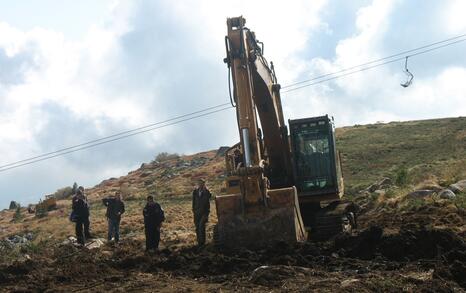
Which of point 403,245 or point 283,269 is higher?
point 403,245

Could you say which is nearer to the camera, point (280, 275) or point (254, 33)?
point (280, 275)

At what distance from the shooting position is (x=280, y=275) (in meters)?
9.46

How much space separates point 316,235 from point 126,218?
15.6 metres

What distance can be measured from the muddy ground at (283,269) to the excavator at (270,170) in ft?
2.09

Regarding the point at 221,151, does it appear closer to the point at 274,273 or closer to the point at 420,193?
the point at 420,193

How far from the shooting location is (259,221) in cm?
1234

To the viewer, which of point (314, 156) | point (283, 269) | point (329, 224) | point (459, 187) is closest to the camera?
point (283, 269)

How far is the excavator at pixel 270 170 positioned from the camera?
40.4ft

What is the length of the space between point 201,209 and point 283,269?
5776 mm

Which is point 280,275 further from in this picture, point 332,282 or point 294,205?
point 294,205

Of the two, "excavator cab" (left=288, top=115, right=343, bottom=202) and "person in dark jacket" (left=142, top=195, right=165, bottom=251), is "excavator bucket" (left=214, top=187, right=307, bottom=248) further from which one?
"person in dark jacket" (left=142, top=195, right=165, bottom=251)

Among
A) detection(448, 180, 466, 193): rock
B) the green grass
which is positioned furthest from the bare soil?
the green grass

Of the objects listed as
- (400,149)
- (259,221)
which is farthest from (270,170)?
(400,149)

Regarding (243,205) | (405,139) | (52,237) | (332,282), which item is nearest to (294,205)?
(243,205)
